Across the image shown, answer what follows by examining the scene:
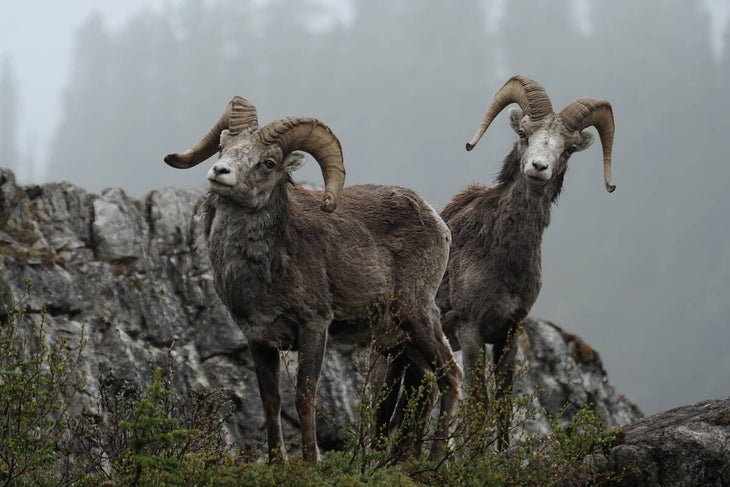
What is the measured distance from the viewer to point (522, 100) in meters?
12.1

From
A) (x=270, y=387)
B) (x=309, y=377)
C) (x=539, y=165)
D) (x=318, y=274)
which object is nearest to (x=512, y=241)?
(x=539, y=165)

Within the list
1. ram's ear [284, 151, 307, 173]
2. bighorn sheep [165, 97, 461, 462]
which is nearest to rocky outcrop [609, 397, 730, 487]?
bighorn sheep [165, 97, 461, 462]

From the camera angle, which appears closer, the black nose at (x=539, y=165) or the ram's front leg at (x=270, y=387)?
the ram's front leg at (x=270, y=387)

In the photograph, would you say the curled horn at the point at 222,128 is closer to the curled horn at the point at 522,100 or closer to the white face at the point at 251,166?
the white face at the point at 251,166

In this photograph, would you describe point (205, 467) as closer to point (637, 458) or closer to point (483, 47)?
point (637, 458)

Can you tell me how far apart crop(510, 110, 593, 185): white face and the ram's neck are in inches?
108

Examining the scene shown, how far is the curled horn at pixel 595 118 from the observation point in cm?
1166

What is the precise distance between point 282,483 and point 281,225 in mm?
2449

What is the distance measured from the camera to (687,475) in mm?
8875

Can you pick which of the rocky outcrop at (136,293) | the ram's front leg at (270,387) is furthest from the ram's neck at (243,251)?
the rocky outcrop at (136,293)

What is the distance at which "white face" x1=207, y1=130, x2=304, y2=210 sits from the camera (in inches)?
358

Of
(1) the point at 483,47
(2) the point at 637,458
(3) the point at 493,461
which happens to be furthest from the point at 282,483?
(1) the point at 483,47

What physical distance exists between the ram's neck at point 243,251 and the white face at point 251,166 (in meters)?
0.15

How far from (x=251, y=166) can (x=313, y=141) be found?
28.8 inches
